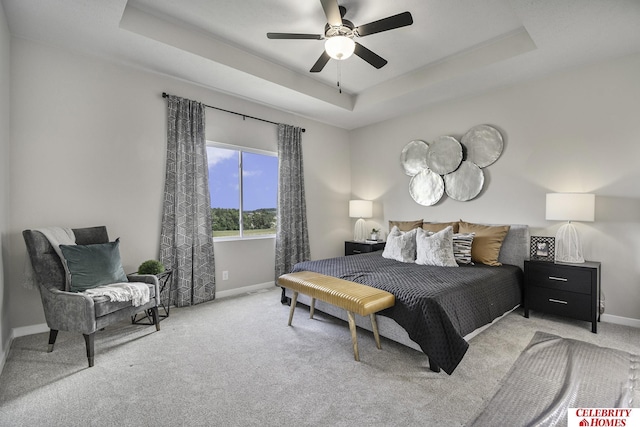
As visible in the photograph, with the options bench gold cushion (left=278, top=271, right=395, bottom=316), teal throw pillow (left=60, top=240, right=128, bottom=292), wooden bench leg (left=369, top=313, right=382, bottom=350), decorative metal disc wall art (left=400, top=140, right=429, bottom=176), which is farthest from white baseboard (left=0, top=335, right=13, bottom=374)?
decorative metal disc wall art (left=400, top=140, right=429, bottom=176)

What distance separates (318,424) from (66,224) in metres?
2.98

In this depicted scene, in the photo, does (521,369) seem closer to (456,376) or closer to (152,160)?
(456,376)

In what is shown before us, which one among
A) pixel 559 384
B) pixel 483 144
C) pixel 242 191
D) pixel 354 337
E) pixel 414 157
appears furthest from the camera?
pixel 414 157

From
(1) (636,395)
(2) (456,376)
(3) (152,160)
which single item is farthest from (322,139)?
(1) (636,395)

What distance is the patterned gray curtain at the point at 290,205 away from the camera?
4.59 meters

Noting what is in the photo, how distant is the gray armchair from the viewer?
2.24 meters

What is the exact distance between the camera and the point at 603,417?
166 cm

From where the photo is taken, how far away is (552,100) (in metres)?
3.44

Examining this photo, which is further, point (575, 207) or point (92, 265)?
point (575, 207)

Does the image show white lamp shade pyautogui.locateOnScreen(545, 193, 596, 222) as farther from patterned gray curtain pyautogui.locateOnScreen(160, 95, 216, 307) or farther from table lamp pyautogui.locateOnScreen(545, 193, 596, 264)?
patterned gray curtain pyautogui.locateOnScreen(160, 95, 216, 307)

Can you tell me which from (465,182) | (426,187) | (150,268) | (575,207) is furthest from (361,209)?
(150,268)

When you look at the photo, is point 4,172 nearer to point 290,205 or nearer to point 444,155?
point 290,205

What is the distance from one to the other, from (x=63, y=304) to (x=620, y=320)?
5.10 m

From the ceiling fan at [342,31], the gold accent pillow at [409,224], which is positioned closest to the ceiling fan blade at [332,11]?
the ceiling fan at [342,31]
